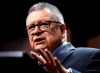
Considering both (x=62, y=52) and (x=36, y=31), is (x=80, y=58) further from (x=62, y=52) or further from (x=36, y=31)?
(x=36, y=31)

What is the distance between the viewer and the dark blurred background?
87.2 inches

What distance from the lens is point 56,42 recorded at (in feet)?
3.54

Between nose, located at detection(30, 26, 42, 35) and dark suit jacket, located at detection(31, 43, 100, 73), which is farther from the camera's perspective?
nose, located at detection(30, 26, 42, 35)

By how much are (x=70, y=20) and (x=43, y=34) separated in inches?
50.8

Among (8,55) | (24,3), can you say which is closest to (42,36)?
(8,55)

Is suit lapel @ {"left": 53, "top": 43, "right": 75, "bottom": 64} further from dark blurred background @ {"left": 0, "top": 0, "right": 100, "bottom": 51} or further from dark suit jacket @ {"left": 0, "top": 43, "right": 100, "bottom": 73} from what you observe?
dark blurred background @ {"left": 0, "top": 0, "right": 100, "bottom": 51}

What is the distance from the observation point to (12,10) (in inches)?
88.9

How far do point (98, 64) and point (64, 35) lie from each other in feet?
0.98

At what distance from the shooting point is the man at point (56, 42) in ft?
3.10

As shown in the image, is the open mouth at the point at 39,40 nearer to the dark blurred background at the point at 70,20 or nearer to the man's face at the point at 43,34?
the man's face at the point at 43,34

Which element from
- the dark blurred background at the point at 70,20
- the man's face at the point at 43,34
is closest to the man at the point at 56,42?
the man's face at the point at 43,34

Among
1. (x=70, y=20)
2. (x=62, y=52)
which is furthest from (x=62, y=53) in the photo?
(x=70, y=20)

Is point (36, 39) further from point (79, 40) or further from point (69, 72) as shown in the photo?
point (79, 40)

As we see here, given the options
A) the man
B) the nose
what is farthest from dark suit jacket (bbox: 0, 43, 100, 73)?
the nose
